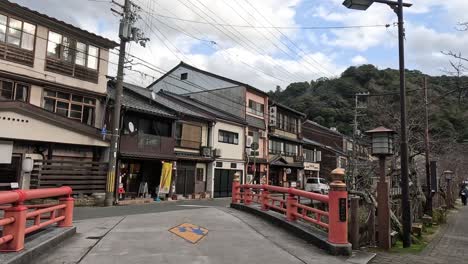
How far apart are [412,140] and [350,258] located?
1653 centimetres

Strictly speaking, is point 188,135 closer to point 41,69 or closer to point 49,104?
point 49,104

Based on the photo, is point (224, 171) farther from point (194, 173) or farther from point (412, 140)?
point (412, 140)

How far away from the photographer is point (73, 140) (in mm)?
22328

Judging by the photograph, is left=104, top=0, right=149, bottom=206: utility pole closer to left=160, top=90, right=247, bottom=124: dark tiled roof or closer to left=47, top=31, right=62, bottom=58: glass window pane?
left=47, top=31, right=62, bottom=58: glass window pane

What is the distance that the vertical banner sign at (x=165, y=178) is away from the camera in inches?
1094

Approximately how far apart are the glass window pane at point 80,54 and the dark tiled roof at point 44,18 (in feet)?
2.50

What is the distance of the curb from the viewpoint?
582 cm

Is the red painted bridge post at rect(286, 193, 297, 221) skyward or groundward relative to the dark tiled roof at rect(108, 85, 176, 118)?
groundward

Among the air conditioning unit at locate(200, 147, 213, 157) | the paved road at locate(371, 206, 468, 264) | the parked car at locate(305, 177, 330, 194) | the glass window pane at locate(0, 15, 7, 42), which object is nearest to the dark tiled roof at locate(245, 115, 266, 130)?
the air conditioning unit at locate(200, 147, 213, 157)

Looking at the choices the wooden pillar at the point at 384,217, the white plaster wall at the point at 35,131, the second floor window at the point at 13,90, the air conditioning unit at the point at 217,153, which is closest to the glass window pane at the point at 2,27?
the second floor window at the point at 13,90

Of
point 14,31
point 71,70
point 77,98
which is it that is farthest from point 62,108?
point 14,31

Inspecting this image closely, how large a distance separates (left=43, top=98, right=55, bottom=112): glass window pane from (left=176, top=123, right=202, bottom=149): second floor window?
1028 centimetres

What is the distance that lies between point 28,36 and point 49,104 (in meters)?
3.87

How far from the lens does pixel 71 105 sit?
23547mm
